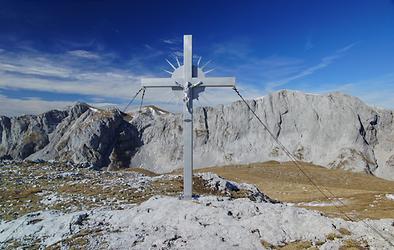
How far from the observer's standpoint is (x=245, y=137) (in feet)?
601

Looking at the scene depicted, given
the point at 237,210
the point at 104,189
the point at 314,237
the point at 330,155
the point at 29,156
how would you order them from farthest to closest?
the point at 29,156
the point at 330,155
the point at 104,189
the point at 237,210
the point at 314,237

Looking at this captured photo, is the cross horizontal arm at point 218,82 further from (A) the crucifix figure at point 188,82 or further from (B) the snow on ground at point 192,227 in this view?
(B) the snow on ground at point 192,227

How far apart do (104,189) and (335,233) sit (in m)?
18.6

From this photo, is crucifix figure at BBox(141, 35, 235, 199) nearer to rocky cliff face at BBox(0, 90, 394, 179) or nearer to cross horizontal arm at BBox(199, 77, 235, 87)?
cross horizontal arm at BBox(199, 77, 235, 87)

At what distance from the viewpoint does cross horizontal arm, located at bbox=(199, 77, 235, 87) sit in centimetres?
1761

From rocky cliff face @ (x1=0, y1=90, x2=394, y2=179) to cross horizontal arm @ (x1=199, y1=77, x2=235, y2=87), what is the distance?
147m

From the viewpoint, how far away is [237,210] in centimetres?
1675

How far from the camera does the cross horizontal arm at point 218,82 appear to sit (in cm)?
1761

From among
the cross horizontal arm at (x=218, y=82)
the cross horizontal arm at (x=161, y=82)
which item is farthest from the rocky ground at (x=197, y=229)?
the cross horizontal arm at (x=218, y=82)

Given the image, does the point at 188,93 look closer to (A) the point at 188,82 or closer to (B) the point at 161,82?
(A) the point at 188,82

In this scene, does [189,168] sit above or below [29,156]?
above

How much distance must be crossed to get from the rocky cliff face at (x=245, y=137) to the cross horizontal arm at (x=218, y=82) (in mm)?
A: 147448

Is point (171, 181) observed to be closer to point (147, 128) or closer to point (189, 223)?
point (189, 223)

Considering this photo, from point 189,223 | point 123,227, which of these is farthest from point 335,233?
point 123,227
